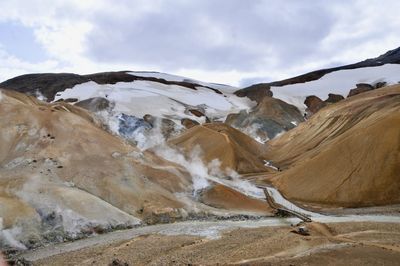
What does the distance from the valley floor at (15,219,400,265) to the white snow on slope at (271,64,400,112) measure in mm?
62919

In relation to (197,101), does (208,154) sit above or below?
below

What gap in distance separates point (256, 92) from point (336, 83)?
1394 centimetres

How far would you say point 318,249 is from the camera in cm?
1658

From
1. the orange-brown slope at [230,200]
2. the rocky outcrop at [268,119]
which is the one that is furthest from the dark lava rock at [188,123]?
the orange-brown slope at [230,200]

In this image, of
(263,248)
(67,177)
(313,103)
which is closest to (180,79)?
(313,103)

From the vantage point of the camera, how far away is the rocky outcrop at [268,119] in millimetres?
70188

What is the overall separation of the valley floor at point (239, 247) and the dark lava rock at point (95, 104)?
161 feet

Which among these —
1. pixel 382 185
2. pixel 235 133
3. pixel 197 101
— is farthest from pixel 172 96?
pixel 382 185

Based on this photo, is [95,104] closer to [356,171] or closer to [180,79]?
[180,79]

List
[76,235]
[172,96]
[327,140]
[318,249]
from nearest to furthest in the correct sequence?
[318,249]
[76,235]
[327,140]
[172,96]

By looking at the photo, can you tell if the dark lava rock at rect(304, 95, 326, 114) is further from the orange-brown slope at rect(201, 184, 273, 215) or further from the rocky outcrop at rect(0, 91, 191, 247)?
the orange-brown slope at rect(201, 184, 273, 215)

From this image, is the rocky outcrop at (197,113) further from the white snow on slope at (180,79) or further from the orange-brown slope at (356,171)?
the orange-brown slope at (356,171)

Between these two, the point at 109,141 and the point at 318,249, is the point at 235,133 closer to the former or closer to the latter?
the point at 109,141

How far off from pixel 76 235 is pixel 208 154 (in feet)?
73.2
